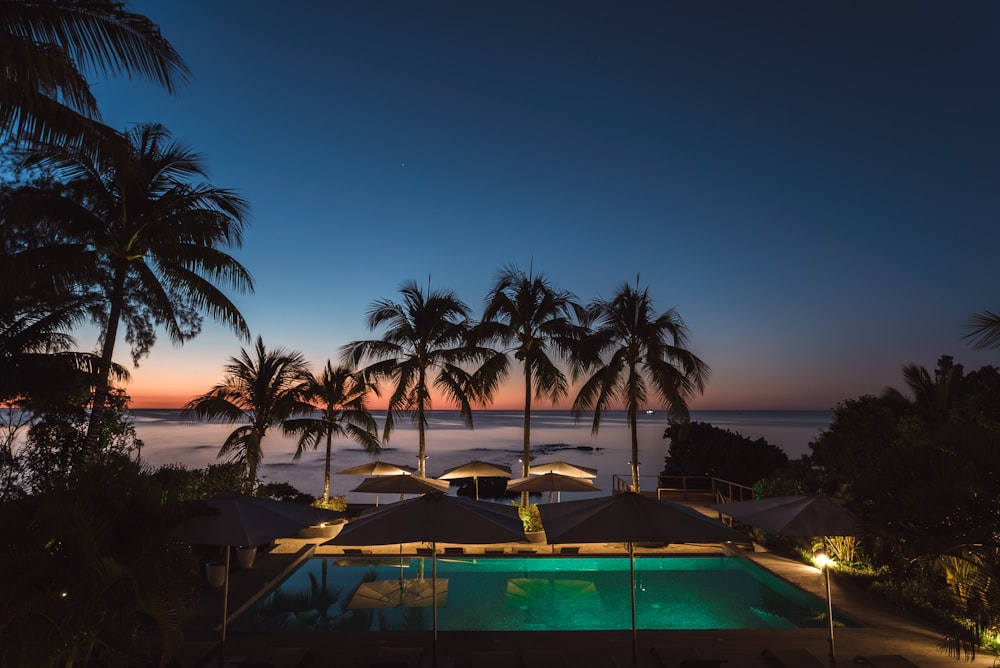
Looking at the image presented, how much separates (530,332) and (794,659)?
38.4ft

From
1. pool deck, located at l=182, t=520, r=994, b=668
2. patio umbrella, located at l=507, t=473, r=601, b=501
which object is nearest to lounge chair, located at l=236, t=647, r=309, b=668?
pool deck, located at l=182, t=520, r=994, b=668

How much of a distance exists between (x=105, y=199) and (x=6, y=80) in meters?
6.41

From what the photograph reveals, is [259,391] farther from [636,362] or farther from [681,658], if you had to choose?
[681,658]

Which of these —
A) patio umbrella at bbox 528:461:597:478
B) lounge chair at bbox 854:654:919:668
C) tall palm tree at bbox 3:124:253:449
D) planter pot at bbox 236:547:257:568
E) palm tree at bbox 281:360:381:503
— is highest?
tall palm tree at bbox 3:124:253:449

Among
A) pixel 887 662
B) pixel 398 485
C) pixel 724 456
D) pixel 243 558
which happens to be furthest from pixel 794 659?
pixel 724 456

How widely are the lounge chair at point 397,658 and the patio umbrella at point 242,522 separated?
162 centimetres

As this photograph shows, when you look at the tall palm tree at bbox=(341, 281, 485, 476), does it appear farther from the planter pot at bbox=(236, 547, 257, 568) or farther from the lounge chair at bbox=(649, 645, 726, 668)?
the lounge chair at bbox=(649, 645, 726, 668)

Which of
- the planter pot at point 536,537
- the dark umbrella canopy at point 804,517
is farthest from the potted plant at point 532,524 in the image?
the dark umbrella canopy at point 804,517

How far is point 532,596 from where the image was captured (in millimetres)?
9766

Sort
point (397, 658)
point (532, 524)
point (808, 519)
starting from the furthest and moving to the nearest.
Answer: point (532, 524) → point (808, 519) → point (397, 658)

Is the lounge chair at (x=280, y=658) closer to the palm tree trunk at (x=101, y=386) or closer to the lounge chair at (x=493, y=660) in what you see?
the lounge chair at (x=493, y=660)

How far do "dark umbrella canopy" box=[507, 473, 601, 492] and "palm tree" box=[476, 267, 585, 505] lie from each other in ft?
9.96

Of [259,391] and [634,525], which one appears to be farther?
[259,391]

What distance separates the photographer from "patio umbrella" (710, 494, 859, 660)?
6395 mm
